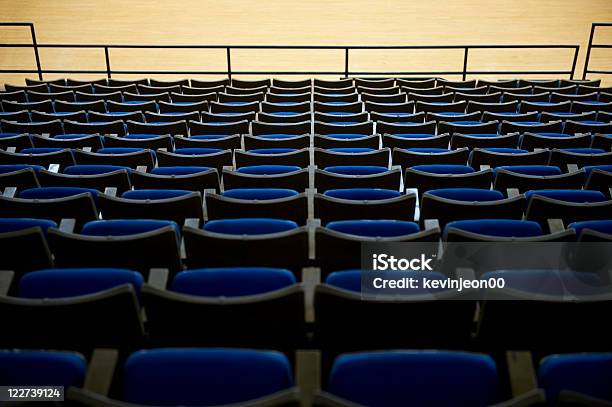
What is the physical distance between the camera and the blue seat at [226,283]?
165cm

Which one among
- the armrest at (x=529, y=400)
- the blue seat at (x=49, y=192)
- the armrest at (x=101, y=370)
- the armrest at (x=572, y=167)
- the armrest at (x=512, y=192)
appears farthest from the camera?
the armrest at (x=572, y=167)

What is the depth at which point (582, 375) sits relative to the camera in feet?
4.17

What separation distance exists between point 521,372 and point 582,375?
0.67ft

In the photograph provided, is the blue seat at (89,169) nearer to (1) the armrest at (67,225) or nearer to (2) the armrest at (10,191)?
(2) the armrest at (10,191)

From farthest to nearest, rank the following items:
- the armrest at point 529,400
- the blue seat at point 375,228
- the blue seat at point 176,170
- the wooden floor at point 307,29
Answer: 1. the wooden floor at point 307,29
2. the blue seat at point 176,170
3. the blue seat at point 375,228
4. the armrest at point 529,400

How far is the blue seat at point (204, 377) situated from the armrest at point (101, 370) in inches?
7.6

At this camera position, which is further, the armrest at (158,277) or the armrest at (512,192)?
the armrest at (512,192)

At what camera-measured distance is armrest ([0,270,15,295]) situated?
1820mm

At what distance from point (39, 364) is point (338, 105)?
12.7 feet

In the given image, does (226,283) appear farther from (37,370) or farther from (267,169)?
(267,169)

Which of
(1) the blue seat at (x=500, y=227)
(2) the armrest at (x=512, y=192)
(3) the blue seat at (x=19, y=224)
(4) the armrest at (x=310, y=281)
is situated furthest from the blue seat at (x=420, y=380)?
(2) the armrest at (x=512, y=192)

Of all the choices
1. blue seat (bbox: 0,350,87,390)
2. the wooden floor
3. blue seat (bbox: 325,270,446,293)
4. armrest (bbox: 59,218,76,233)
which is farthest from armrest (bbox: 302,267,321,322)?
the wooden floor

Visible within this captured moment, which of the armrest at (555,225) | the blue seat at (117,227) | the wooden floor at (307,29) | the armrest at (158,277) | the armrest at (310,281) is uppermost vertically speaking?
the wooden floor at (307,29)

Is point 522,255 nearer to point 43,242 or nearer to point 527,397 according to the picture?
point 527,397
